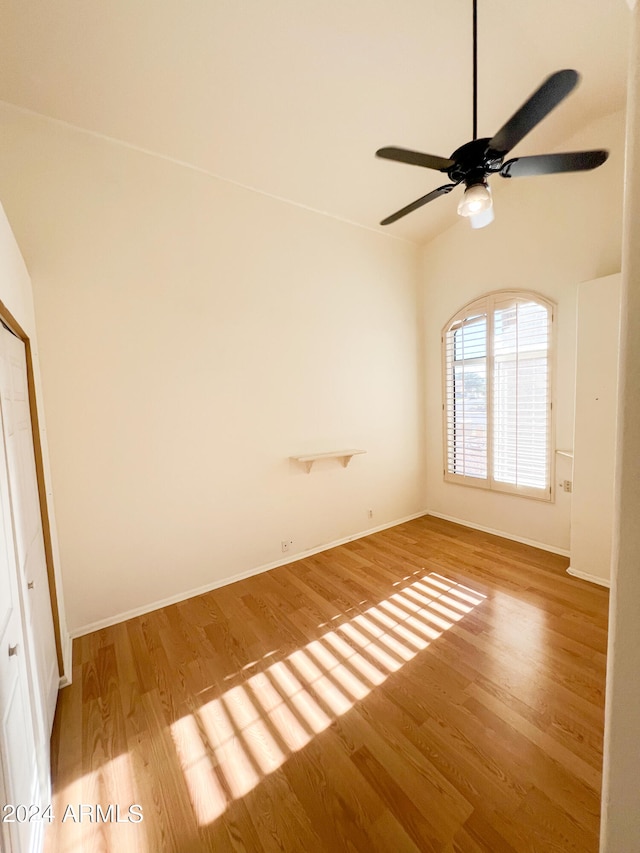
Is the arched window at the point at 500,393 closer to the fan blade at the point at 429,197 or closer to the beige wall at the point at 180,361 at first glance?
the beige wall at the point at 180,361

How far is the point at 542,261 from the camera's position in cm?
343

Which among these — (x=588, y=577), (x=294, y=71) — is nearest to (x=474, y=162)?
(x=294, y=71)

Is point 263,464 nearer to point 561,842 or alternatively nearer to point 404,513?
point 404,513

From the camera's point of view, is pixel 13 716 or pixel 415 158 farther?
pixel 415 158

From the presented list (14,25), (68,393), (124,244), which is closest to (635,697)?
(68,393)

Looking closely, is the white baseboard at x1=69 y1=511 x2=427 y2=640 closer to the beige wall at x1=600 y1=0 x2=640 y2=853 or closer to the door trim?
the door trim

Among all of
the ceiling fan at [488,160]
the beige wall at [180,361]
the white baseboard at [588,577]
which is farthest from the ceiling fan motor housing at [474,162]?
the white baseboard at [588,577]

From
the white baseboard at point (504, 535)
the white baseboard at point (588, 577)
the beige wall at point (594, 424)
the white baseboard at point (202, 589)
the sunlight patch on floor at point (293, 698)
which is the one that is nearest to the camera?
the sunlight patch on floor at point (293, 698)

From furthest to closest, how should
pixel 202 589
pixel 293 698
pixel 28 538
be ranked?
pixel 202 589
pixel 293 698
pixel 28 538

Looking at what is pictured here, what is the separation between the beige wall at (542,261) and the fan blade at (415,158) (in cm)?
212

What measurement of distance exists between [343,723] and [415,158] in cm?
296

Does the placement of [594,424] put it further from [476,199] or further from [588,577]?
[476,199]

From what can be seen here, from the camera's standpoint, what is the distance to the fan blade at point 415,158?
180 centimetres

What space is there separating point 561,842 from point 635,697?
1.50 metres
